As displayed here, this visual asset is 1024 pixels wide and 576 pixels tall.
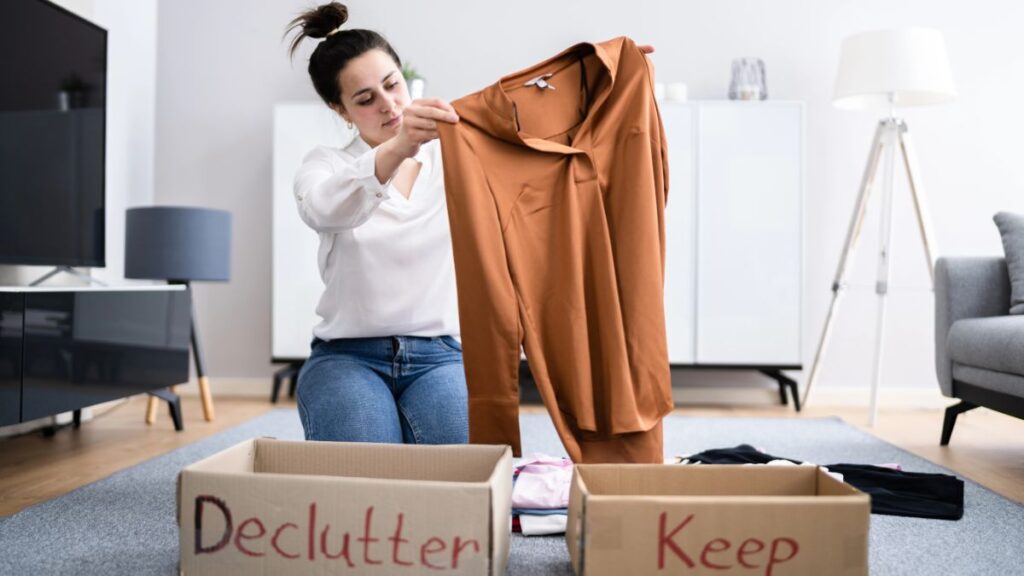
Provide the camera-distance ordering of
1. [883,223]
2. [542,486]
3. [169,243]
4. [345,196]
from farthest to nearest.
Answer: [883,223] → [169,243] → [542,486] → [345,196]

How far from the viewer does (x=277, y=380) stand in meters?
3.79

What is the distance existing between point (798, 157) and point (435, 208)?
96.8 inches

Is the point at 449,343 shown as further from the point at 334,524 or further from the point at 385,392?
the point at 334,524

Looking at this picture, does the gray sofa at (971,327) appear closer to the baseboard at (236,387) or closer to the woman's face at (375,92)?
the woman's face at (375,92)

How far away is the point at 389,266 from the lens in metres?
1.73

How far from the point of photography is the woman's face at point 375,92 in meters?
1.71

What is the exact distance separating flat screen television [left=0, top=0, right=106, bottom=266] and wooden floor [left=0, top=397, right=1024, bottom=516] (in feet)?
2.02

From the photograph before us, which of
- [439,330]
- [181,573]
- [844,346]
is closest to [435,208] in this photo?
[439,330]

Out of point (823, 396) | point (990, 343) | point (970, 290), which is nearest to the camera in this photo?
point (990, 343)

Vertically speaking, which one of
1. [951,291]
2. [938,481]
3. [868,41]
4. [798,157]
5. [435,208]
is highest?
[868,41]

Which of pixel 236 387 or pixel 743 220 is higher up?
pixel 743 220

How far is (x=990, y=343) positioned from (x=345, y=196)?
78.5 inches

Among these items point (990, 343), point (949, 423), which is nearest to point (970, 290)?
point (990, 343)

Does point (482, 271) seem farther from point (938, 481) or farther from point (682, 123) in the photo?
point (682, 123)
